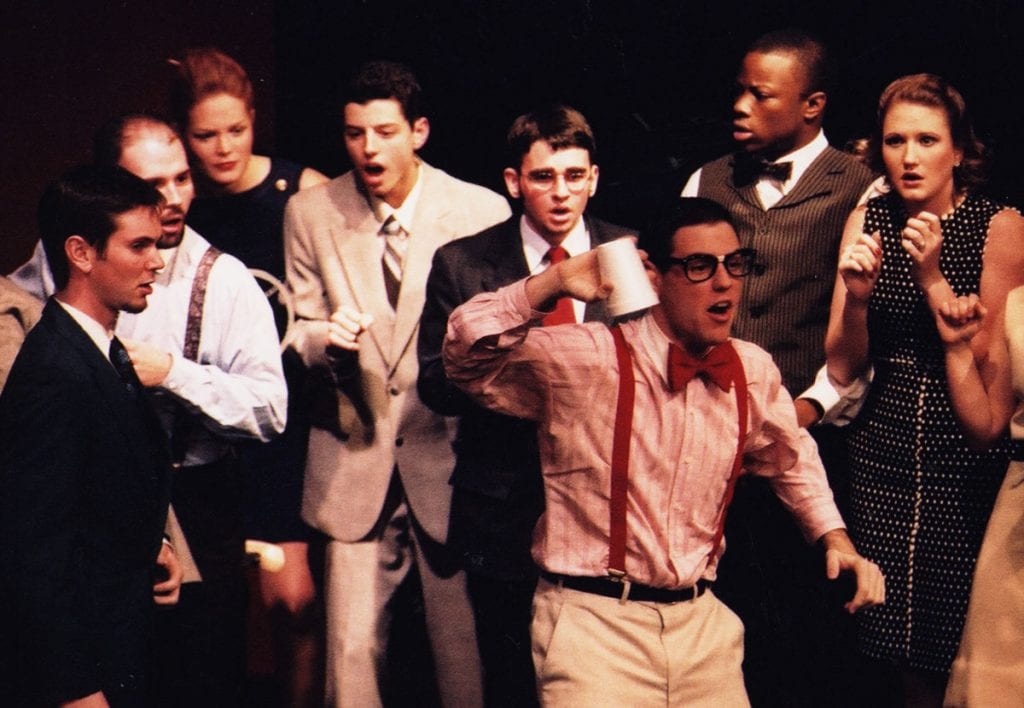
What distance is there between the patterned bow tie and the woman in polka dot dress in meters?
0.31

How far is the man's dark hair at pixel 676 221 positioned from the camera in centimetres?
365

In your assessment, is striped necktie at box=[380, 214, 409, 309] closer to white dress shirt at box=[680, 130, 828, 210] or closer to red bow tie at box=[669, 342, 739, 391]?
white dress shirt at box=[680, 130, 828, 210]

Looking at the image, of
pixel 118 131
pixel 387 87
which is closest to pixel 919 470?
pixel 387 87

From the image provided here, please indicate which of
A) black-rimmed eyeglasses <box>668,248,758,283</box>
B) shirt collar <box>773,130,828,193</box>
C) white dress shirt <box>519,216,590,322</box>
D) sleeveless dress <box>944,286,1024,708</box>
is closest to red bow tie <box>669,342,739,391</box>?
black-rimmed eyeglasses <box>668,248,758,283</box>

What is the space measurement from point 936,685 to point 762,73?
1.77 m

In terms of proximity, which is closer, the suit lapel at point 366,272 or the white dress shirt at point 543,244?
the white dress shirt at point 543,244

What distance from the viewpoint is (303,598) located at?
4805 mm

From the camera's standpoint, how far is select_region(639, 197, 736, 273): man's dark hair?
3652 millimetres

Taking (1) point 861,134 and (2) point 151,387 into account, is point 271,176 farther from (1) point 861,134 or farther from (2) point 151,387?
(1) point 861,134

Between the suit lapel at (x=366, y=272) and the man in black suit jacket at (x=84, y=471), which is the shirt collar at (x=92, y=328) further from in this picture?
the suit lapel at (x=366, y=272)

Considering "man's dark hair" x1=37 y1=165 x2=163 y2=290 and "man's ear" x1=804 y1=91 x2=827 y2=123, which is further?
"man's ear" x1=804 y1=91 x2=827 y2=123

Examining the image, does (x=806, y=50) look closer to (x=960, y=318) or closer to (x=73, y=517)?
(x=960, y=318)

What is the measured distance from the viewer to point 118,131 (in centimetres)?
455

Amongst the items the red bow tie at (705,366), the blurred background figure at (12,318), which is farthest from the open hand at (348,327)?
the red bow tie at (705,366)
